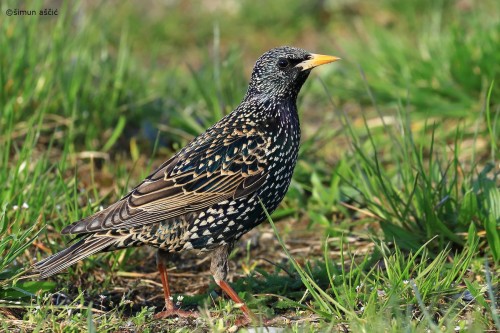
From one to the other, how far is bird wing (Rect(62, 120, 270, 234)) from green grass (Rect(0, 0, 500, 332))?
0.30 meters

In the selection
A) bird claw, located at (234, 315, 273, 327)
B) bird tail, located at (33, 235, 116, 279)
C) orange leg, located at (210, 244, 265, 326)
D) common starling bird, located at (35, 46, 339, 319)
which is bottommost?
bird claw, located at (234, 315, 273, 327)

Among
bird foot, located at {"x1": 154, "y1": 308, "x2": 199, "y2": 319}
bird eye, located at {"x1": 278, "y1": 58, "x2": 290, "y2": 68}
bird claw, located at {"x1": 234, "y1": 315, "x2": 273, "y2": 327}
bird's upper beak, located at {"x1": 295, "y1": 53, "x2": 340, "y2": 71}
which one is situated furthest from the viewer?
bird eye, located at {"x1": 278, "y1": 58, "x2": 290, "y2": 68}

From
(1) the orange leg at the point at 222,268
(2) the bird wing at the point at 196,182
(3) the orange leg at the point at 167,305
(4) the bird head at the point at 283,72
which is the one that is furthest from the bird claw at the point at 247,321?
(4) the bird head at the point at 283,72

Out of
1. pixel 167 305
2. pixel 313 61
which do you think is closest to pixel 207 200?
pixel 167 305

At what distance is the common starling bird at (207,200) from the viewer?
416 cm

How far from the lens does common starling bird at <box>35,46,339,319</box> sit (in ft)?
13.7

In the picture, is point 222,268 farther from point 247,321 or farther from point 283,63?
point 283,63

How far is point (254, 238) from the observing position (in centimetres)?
534

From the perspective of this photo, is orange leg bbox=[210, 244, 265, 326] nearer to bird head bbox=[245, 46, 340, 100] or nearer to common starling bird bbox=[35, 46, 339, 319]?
common starling bird bbox=[35, 46, 339, 319]

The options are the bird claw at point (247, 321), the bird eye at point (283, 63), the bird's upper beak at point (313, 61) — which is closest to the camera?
the bird claw at point (247, 321)

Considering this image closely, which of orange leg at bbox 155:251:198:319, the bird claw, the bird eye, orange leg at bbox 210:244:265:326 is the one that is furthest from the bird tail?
the bird eye

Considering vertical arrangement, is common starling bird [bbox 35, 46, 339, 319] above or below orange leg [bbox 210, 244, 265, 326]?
above

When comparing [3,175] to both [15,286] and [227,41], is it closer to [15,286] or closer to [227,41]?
[15,286]

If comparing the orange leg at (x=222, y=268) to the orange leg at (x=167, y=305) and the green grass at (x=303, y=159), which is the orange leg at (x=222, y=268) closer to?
the green grass at (x=303, y=159)
